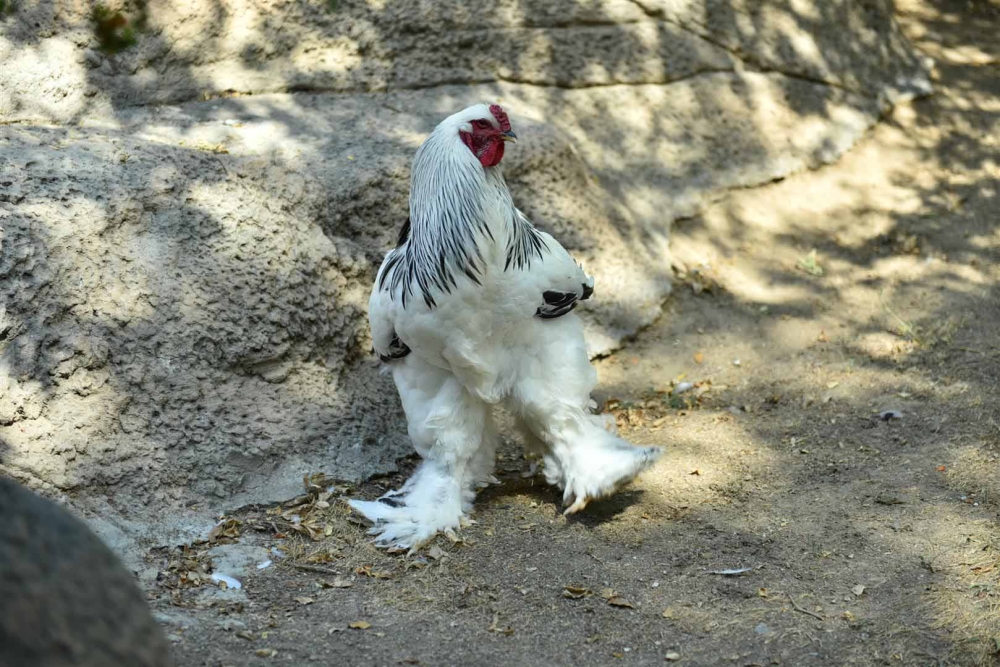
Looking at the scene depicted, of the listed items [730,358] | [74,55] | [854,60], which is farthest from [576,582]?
[854,60]

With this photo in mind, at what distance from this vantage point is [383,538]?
4.64 meters

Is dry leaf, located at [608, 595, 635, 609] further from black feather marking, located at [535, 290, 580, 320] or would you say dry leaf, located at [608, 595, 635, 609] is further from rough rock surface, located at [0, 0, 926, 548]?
rough rock surface, located at [0, 0, 926, 548]

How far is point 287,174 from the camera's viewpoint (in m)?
5.64

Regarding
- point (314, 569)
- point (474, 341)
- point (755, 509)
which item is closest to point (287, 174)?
point (474, 341)

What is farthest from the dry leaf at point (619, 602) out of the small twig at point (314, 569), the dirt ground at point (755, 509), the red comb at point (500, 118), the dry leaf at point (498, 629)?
the red comb at point (500, 118)

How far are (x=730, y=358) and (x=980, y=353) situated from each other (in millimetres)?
1520

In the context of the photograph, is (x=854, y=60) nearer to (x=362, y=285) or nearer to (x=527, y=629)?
(x=362, y=285)

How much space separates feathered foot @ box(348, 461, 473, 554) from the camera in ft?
15.2

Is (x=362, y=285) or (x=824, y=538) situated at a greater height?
(x=362, y=285)

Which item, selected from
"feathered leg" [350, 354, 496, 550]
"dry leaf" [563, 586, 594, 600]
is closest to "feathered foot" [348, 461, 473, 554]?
"feathered leg" [350, 354, 496, 550]

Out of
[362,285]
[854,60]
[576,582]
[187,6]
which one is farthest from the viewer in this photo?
[854,60]

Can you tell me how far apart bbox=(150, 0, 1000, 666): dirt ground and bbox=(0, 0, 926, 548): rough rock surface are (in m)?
0.37

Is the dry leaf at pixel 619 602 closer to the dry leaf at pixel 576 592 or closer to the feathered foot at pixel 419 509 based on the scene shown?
the dry leaf at pixel 576 592

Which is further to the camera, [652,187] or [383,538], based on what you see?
[652,187]
